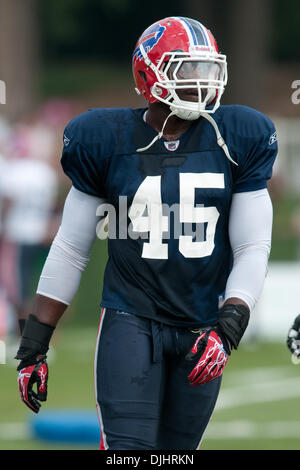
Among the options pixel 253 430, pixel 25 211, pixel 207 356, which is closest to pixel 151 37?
pixel 207 356

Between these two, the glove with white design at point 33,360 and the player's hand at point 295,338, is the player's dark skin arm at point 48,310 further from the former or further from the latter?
the player's hand at point 295,338

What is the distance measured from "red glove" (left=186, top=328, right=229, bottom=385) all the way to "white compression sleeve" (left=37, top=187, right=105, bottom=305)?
0.61m

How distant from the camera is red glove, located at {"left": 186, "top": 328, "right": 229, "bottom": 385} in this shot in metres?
3.82

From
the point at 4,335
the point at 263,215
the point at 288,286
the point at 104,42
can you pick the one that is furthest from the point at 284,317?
the point at 104,42

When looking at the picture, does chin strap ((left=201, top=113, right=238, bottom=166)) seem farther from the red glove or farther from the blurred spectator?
the blurred spectator

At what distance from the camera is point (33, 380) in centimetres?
418

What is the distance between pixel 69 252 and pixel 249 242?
25.9 inches

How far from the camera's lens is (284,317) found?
1083cm

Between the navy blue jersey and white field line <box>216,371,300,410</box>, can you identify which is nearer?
the navy blue jersey

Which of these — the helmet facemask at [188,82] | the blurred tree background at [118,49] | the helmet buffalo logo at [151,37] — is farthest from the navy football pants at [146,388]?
the blurred tree background at [118,49]

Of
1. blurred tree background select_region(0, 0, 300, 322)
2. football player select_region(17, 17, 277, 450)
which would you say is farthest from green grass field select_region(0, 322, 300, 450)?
blurred tree background select_region(0, 0, 300, 322)

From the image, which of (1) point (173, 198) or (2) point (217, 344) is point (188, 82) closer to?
(1) point (173, 198)

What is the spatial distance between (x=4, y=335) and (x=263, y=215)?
6472mm
